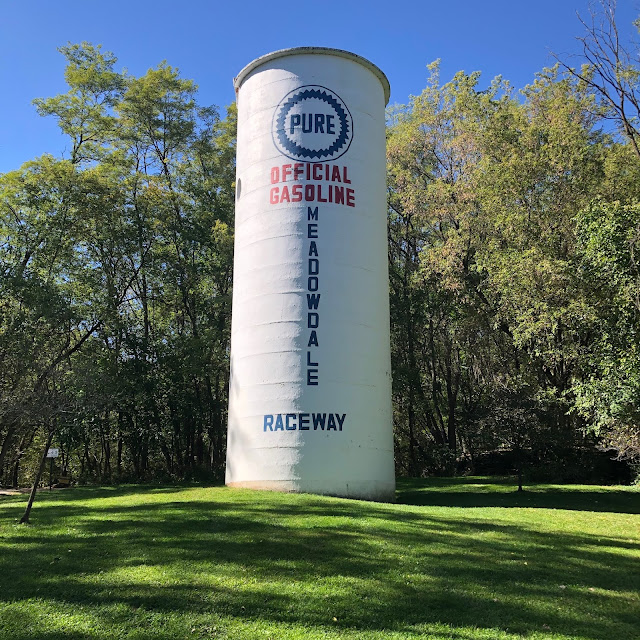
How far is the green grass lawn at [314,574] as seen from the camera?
6086mm

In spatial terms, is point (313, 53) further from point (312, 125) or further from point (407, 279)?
point (407, 279)

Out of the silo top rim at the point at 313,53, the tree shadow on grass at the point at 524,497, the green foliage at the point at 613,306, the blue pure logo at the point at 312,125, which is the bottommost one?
the tree shadow on grass at the point at 524,497

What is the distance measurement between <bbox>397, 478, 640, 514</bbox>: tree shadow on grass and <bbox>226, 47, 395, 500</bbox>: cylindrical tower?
6.99 feet

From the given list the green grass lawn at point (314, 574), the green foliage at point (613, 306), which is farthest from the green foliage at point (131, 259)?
the green foliage at point (613, 306)

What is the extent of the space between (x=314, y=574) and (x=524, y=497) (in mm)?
12309

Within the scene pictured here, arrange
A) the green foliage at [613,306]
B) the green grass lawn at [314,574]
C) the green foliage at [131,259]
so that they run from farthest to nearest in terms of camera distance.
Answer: the green foliage at [131,259], the green foliage at [613,306], the green grass lawn at [314,574]

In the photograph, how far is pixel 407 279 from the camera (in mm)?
32438

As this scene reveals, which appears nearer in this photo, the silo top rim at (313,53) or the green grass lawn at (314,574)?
the green grass lawn at (314,574)

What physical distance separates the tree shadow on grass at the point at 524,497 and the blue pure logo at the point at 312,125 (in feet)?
34.7

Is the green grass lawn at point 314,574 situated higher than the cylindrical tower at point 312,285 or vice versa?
the cylindrical tower at point 312,285

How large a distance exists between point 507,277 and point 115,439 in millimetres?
22166

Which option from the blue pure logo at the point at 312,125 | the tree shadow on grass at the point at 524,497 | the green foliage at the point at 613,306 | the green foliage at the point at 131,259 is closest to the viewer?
the green foliage at the point at 613,306

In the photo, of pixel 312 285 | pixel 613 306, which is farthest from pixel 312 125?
pixel 613 306

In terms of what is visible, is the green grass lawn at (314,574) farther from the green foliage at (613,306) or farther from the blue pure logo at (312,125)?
the blue pure logo at (312,125)
